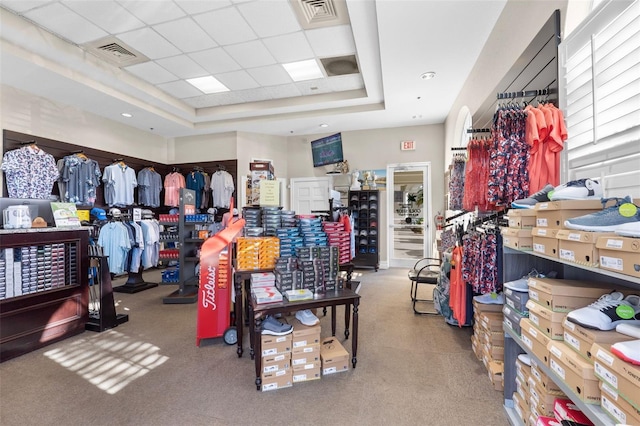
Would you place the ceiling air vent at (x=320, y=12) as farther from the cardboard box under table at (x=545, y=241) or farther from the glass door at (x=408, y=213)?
the glass door at (x=408, y=213)

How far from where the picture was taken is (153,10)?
3.30 metres

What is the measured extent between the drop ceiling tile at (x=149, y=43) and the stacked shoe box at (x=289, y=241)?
3.21 metres

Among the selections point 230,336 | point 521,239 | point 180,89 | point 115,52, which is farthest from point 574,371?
point 180,89

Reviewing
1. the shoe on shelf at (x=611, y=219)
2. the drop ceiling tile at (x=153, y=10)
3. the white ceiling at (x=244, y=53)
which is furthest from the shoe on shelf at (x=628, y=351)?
the drop ceiling tile at (x=153, y=10)

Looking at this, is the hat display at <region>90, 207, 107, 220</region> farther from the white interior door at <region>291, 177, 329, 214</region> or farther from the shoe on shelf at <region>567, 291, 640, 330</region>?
the shoe on shelf at <region>567, 291, 640, 330</region>

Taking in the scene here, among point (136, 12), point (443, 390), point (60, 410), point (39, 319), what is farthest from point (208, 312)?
point (136, 12)

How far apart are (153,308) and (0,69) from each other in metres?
3.99

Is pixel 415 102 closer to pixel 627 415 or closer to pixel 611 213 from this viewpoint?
pixel 611 213

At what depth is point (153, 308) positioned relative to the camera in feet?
13.8

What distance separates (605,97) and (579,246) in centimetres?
102

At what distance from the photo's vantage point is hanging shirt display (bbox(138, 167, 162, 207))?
22.3 feet

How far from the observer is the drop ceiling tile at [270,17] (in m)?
3.28

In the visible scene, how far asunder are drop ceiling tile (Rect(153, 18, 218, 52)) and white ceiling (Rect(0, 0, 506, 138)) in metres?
0.01

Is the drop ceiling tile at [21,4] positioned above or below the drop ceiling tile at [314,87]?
below
